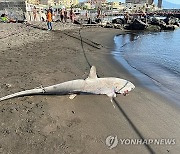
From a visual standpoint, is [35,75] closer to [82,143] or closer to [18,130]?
[18,130]

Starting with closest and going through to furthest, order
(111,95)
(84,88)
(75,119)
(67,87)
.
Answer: (75,119) → (67,87) → (84,88) → (111,95)

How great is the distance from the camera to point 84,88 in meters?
7.06

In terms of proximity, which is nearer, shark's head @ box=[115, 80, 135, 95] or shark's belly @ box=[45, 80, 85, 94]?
shark's belly @ box=[45, 80, 85, 94]

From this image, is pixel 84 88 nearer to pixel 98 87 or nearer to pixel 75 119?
pixel 98 87

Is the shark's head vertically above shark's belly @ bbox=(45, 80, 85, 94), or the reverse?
shark's belly @ bbox=(45, 80, 85, 94)

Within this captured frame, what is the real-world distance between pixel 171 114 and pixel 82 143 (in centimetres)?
304

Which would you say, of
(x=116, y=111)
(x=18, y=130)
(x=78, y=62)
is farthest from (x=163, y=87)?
(x=18, y=130)

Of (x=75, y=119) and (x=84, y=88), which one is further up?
(x=84, y=88)

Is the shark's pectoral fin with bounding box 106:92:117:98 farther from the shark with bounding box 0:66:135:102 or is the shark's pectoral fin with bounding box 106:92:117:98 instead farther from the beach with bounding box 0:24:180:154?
the beach with bounding box 0:24:180:154

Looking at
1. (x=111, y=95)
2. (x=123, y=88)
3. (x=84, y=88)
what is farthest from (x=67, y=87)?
(x=123, y=88)

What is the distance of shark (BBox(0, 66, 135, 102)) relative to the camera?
6966 mm

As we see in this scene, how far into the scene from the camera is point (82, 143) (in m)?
5.09

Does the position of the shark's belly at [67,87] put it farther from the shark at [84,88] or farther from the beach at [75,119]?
the beach at [75,119]

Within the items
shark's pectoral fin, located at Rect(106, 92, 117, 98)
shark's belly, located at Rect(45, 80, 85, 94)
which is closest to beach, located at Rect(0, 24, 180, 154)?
shark's pectoral fin, located at Rect(106, 92, 117, 98)
